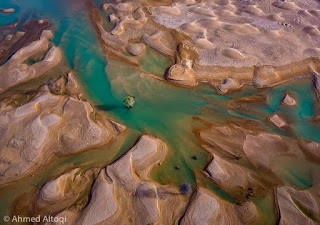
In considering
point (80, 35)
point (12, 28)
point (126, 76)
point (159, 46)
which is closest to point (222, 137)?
point (126, 76)

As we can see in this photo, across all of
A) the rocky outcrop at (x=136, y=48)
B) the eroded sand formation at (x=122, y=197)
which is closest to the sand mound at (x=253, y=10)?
the rocky outcrop at (x=136, y=48)

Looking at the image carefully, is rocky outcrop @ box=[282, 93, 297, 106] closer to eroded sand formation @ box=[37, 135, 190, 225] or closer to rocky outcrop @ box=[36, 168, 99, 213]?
eroded sand formation @ box=[37, 135, 190, 225]

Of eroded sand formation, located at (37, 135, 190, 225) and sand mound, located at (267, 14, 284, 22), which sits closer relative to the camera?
eroded sand formation, located at (37, 135, 190, 225)

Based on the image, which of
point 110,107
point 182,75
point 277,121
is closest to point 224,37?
point 182,75

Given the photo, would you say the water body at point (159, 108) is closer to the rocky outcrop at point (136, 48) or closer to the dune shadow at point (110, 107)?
the dune shadow at point (110, 107)

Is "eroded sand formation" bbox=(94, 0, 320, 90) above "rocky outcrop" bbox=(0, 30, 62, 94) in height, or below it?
above

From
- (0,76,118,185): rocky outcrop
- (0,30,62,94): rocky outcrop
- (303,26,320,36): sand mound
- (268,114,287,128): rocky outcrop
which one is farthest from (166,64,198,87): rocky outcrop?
(303,26,320,36): sand mound

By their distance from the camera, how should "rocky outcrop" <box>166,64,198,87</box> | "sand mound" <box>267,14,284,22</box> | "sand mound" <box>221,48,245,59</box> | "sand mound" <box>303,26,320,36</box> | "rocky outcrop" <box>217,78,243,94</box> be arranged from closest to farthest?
"rocky outcrop" <box>217,78,243,94</box>
"rocky outcrop" <box>166,64,198,87</box>
"sand mound" <box>221,48,245,59</box>
"sand mound" <box>303,26,320,36</box>
"sand mound" <box>267,14,284,22</box>
